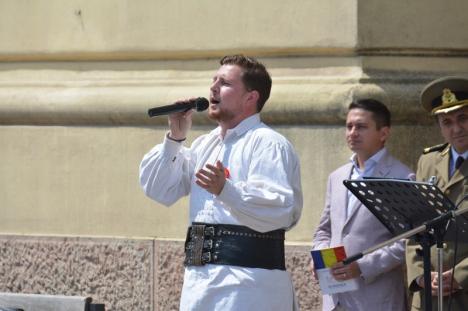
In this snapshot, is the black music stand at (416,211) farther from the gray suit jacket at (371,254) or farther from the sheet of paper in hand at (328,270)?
the gray suit jacket at (371,254)

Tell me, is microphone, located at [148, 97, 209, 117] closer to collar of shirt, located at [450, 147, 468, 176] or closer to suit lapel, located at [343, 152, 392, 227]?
suit lapel, located at [343, 152, 392, 227]

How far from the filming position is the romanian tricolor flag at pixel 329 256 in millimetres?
6707

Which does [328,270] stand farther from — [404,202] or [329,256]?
[404,202]

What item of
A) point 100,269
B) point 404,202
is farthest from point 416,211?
point 100,269

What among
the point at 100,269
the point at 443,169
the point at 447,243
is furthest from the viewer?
the point at 100,269

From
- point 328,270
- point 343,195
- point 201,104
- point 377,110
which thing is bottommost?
point 328,270

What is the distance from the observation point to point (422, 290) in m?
6.71

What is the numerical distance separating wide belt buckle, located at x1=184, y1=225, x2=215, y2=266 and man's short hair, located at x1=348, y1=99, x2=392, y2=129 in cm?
144

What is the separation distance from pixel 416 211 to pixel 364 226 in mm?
1074

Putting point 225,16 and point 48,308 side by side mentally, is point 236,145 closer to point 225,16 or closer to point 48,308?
point 48,308

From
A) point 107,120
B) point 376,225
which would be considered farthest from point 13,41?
point 376,225

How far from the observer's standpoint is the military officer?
255 inches

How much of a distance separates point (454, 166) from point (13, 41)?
12.3 ft

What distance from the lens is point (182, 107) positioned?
20.3 feet
